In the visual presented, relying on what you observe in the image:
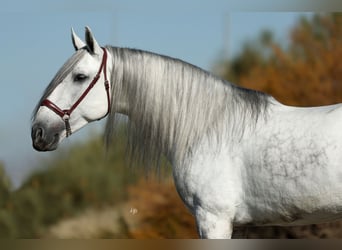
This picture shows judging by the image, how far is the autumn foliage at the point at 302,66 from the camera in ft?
17.7

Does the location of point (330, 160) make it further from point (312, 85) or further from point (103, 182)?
point (103, 182)

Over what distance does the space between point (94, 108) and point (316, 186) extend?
1.15m

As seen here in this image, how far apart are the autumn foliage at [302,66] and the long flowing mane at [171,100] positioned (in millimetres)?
2727

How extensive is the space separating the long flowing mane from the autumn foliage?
273cm

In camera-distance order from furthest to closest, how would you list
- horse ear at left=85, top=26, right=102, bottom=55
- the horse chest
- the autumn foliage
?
the autumn foliage < horse ear at left=85, top=26, right=102, bottom=55 < the horse chest

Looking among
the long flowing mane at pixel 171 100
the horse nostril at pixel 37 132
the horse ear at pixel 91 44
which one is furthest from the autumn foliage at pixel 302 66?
the horse nostril at pixel 37 132

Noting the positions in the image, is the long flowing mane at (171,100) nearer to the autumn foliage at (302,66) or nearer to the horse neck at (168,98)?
the horse neck at (168,98)

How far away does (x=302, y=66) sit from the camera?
5477 mm

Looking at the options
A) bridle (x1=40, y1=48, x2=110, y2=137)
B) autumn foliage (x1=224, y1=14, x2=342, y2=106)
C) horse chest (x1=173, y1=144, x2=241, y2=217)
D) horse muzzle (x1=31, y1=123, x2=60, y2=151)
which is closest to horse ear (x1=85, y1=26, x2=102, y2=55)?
bridle (x1=40, y1=48, x2=110, y2=137)

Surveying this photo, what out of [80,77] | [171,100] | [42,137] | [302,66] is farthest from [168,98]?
[302,66]

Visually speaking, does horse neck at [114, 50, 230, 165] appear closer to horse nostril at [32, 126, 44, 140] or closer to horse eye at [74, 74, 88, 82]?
horse eye at [74, 74, 88, 82]

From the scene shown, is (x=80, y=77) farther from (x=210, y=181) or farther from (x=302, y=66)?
(x=302, y=66)

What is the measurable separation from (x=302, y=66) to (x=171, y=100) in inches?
119

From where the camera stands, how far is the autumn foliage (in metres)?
5.39
